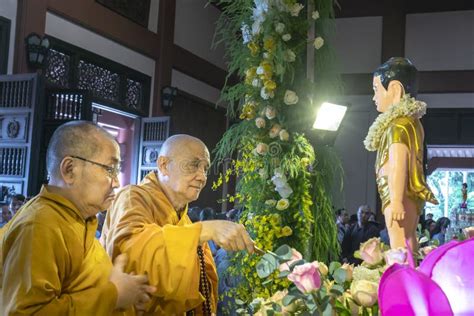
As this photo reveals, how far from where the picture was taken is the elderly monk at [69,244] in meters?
1.19

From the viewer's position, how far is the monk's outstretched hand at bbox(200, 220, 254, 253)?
149 cm

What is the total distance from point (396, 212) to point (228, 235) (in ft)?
3.31

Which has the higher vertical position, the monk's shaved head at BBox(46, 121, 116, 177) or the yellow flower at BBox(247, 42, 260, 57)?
the yellow flower at BBox(247, 42, 260, 57)

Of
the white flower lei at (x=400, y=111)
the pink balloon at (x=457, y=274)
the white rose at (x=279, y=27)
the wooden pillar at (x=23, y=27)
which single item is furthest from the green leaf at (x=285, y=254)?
the wooden pillar at (x=23, y=27)

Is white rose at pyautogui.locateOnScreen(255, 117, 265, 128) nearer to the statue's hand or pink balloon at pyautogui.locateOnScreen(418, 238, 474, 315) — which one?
the statue's hand

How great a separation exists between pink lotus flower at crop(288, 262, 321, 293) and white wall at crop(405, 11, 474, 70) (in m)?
10.1

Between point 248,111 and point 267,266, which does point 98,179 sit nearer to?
point 267,266

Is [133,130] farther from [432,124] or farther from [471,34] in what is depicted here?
[471,34]

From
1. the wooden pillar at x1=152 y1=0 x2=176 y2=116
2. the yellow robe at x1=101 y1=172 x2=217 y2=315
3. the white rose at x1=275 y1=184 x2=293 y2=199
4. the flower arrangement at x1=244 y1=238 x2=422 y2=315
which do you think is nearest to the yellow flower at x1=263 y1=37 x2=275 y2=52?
the white rose at x1=275 y1=184 x2=293 y2=199

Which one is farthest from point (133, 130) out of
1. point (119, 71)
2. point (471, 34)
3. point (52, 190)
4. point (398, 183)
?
point (52, 190)

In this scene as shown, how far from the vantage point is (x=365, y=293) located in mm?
769

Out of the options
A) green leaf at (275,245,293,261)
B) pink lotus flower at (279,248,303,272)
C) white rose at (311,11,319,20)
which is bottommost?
pink lotus flower at (279,248,303,272)

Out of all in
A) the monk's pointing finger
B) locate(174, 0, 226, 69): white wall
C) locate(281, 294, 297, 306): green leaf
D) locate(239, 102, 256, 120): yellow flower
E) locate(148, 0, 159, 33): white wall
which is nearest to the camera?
locate(281, 294, 297, 306): green leaf

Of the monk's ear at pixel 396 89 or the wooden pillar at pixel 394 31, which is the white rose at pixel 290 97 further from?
the wooden pillar at pixel 394 31
